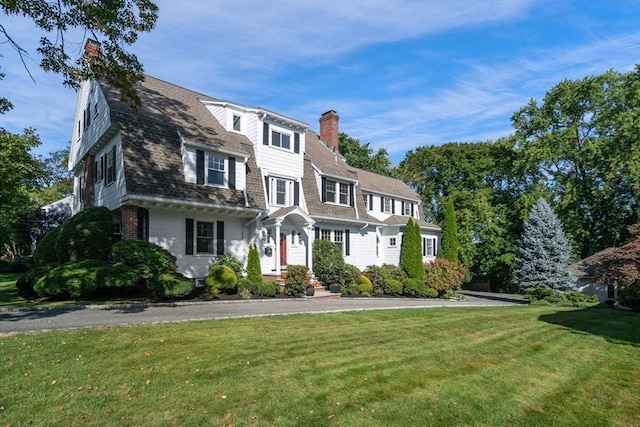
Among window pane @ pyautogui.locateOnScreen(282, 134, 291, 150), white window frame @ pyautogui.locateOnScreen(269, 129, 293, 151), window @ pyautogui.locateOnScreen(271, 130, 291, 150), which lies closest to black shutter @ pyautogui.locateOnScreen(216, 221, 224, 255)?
white window frame @ pyautogui.locateOnScreen(269, 129, 293, 151)

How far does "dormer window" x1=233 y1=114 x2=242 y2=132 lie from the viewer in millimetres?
20453

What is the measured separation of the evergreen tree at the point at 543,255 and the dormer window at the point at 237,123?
19987 mm

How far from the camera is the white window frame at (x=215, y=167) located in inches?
675

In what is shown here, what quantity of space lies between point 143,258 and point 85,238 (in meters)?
3.04

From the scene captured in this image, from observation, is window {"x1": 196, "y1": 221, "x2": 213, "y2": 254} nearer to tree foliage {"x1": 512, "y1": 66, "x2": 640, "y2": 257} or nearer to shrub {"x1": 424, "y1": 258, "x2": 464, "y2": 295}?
shrub {"x1": 424, "y1": 258, "x2": 464, "y2": 295}

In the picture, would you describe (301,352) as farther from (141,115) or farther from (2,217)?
(2,217)

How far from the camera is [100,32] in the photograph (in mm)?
10805

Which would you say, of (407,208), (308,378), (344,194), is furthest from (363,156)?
(308,378)

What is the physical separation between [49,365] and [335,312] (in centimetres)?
781

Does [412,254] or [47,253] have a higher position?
[47,253]

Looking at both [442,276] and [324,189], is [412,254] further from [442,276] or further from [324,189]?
[324,189]

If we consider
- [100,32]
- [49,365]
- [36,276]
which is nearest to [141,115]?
[100,32]

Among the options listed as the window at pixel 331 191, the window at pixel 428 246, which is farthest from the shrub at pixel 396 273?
the window at pixel 428 246

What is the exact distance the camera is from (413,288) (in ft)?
71.6
